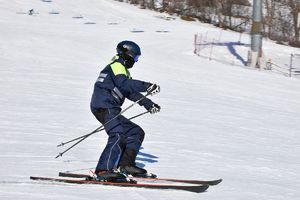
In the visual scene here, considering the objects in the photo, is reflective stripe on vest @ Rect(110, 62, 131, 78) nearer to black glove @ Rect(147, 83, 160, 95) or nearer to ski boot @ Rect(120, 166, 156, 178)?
black glove @ Rect(147, 83, 160, 95)

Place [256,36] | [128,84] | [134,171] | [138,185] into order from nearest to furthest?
[128,84], [138,185], [134,171], [256,36]

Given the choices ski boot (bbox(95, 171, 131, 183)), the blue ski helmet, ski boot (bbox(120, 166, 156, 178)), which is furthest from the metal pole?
→ ski boot (bbox(95, 171, 131, 183))

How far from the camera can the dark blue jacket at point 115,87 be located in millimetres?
6789

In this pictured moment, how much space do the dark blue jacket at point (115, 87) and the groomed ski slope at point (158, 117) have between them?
0.98 m

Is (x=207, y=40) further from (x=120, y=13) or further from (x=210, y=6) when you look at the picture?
(x=210, y=6)

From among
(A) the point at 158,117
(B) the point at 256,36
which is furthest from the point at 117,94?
(B) the point at 256,36

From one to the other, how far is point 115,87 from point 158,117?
321 inches

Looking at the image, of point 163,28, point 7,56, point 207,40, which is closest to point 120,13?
point 163,28

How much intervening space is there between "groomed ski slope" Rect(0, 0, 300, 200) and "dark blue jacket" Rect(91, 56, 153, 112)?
0.98 m

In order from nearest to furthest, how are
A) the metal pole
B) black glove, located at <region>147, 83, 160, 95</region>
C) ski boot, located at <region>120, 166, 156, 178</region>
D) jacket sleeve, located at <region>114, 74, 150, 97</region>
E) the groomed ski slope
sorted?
jacket sleeve, located at <region>114, 74, 150, 97</region> → black glove, located at <region>147, 83, 160, 95</region> → ski boot, located at <region>120, 166, 156, 178</region> → the groomed ski slope → the metal pole

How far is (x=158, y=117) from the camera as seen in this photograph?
49.3 ft

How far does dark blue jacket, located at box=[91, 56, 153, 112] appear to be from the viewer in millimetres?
6789

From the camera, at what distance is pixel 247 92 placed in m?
22.0

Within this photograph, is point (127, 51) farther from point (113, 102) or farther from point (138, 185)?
point (138, 185)
